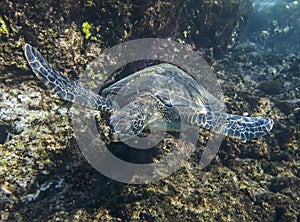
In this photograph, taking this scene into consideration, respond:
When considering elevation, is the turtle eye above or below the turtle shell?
below

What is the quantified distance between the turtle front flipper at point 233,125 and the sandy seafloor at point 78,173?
714 millimetres

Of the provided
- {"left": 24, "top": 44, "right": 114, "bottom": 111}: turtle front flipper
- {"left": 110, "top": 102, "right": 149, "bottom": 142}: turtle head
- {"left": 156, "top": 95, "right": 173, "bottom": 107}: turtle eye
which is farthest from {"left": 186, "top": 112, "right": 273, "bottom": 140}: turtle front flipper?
{"left": 24, "top": 44, "right": 114, "bottom": 111}: turtle front flipper

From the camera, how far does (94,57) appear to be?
5062mm

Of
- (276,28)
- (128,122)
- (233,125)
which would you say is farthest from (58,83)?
(276,28)

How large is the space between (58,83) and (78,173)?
5.04 feet

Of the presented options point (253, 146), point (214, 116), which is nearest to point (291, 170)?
point (253, 146)

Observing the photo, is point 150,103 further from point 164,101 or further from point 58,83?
point 58,83

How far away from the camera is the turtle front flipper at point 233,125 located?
4.27m

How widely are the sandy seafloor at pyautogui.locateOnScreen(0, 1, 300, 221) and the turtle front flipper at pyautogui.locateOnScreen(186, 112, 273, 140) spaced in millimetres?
714

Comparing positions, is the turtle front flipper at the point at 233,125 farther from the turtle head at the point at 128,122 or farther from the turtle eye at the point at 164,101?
the turtle head at the point at 128,122

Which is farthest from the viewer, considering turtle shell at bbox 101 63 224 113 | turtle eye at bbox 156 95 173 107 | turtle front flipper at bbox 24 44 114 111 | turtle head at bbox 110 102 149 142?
turtle shell at bbox 101 63 224 113

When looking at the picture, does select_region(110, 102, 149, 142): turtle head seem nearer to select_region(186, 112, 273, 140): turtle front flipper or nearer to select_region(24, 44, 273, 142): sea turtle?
select_region(24, 44, 273, 142): sea turtle

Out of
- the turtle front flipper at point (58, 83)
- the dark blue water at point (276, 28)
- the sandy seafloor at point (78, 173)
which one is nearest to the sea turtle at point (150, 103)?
the turtle front flipper at point (58, 83)

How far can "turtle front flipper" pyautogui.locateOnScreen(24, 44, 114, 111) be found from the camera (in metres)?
3.77
